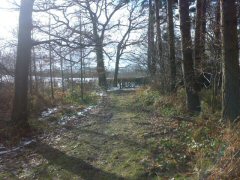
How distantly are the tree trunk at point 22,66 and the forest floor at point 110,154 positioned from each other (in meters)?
1.02

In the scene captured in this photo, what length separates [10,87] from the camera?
21.9 meters

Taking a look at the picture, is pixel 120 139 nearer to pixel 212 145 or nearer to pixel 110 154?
pixel 110 154

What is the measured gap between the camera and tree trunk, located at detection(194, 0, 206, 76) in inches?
519

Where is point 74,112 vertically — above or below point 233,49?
below

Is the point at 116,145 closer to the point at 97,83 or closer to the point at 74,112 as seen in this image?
the point at 74,112

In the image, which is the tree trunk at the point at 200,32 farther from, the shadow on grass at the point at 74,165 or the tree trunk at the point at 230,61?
the shadow on grass at the point at 74,165

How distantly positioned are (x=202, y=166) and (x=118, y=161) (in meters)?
2.52

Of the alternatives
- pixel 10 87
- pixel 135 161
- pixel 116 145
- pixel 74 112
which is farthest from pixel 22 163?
pixel 10 87

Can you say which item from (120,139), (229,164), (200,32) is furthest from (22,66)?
(229,164)

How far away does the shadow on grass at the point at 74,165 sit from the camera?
7.52 m

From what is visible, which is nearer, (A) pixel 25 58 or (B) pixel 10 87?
(A) pixel 25 58

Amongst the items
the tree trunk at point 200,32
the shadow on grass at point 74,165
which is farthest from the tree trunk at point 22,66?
the tree trunk at point 200,32

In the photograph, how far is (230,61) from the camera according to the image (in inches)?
345

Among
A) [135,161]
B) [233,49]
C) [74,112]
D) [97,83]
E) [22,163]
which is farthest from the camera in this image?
[97,83]
